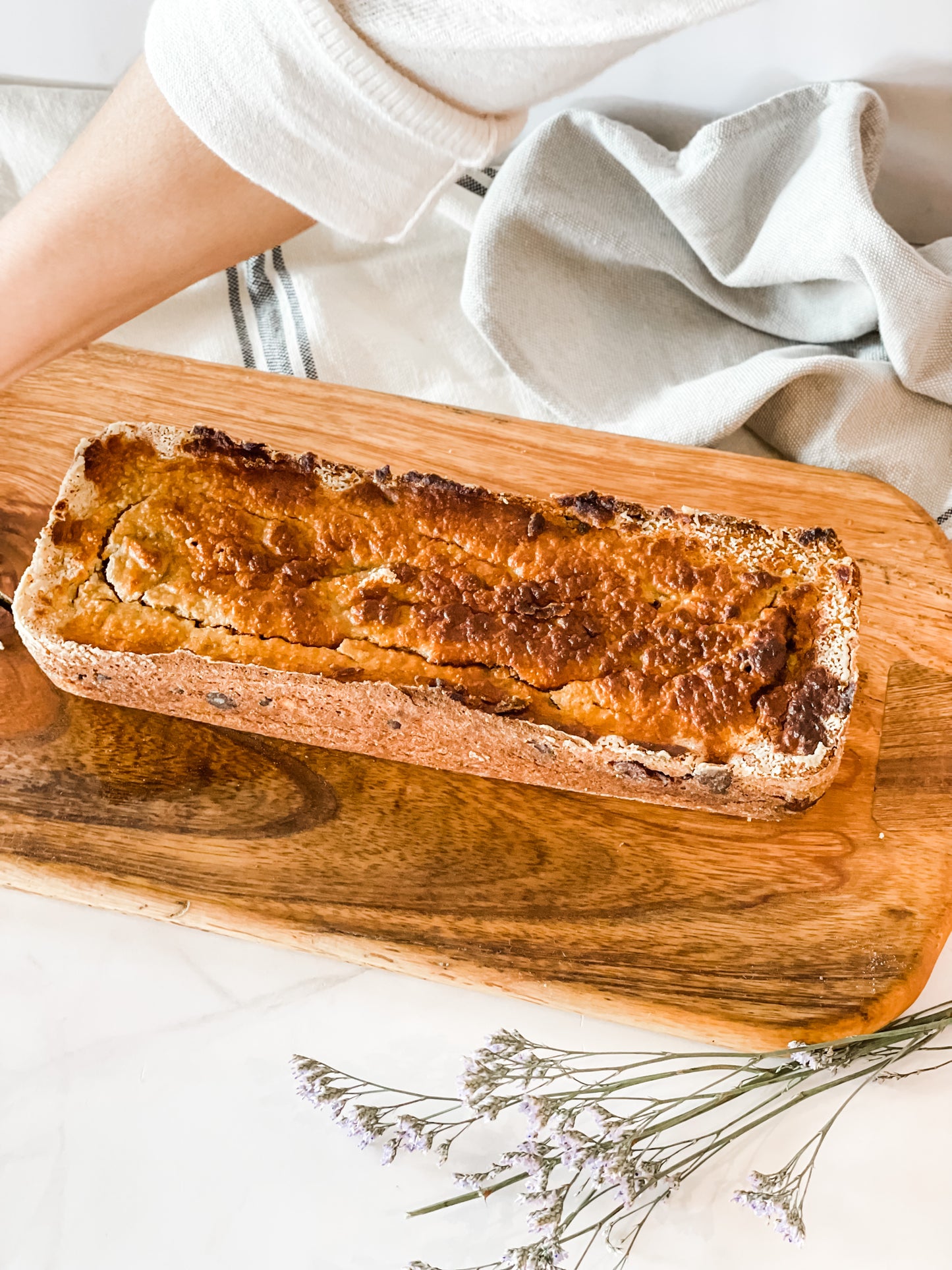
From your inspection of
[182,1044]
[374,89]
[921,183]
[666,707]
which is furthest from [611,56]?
[182,1044]

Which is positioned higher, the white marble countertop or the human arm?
the human arm

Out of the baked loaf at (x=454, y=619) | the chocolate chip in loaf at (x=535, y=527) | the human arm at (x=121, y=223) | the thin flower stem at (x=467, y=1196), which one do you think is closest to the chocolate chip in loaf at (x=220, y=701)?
the baked loaf at (x=454, y=619)

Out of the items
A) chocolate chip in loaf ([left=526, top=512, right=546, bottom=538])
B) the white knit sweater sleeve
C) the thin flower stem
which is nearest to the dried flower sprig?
the thin flower stem

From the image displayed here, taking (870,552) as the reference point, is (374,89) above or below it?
above

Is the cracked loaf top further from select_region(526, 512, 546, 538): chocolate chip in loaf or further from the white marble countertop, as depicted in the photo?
the white marble countertop

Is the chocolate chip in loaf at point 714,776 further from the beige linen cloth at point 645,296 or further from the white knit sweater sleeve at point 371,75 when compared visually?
the white knit sweater sleeve at point 371,75

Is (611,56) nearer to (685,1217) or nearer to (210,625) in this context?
(210,625)
